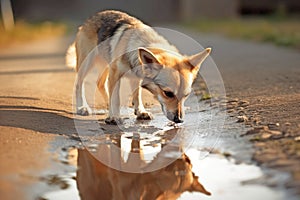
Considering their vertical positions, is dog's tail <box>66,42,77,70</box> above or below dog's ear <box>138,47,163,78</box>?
below

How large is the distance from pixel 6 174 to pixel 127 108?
7.85 ft

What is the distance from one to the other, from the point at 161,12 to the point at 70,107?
17215mm

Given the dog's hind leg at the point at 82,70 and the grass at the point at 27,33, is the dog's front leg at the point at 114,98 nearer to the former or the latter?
the dog's hind leg at the point at 82,70

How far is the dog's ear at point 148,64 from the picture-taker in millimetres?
4430

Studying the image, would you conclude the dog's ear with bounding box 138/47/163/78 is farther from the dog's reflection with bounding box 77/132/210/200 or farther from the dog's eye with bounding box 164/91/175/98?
the dog's reflection with bounding box 77/132/210/200

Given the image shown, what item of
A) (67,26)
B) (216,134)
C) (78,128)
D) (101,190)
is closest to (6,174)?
(101,190)

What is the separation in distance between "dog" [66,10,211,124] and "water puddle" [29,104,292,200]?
318 mm

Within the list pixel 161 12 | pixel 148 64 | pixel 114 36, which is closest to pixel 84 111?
pixel 114 36

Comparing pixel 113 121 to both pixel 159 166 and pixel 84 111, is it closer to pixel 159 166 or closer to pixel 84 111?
pixel 84 111

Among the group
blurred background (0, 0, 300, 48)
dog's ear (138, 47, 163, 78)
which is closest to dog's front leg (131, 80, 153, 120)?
dog's ear (138, 47, 163, 78)

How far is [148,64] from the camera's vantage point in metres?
4.55

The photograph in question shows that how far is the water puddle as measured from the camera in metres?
3.11

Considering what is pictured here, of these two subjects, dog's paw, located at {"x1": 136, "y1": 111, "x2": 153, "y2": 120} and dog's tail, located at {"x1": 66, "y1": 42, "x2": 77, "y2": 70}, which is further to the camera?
dog's tail, located at {"x1": 66, "y1": 42, "x2": 77, "y2": 70}

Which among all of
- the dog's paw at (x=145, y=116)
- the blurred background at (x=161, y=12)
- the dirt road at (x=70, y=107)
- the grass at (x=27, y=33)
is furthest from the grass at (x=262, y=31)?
the dog's paw at (x=145, y=116)
